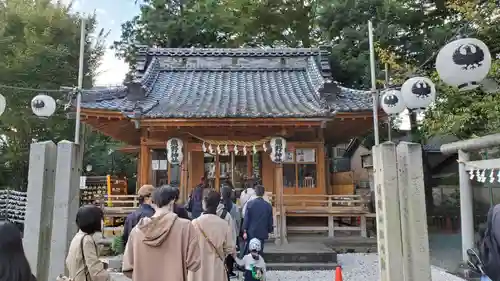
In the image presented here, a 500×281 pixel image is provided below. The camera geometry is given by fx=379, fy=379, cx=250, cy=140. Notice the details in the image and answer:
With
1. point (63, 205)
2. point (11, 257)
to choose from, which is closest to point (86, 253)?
point (11, 257)

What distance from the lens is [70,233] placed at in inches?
170

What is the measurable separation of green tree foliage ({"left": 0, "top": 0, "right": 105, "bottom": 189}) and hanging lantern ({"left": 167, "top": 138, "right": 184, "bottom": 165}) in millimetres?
8469

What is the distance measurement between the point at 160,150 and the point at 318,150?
5.21 metres

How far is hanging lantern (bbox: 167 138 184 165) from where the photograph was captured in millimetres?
11082

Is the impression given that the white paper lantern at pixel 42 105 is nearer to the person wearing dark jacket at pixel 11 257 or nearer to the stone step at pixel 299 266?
the stone step at pixel 299 266

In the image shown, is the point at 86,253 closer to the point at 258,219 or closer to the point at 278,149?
the point at 258,219

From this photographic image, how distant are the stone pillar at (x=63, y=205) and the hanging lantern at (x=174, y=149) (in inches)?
258

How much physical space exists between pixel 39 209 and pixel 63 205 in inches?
10.7

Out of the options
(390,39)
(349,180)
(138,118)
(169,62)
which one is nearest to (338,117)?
(349,180)

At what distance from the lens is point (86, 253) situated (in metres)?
2.88

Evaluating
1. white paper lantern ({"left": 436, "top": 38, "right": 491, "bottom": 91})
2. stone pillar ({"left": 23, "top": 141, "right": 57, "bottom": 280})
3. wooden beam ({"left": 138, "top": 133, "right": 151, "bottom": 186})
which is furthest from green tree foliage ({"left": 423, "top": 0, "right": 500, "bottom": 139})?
stone pillar ({"left": 23, "top": 141, "right": 57, "bottom": 280})

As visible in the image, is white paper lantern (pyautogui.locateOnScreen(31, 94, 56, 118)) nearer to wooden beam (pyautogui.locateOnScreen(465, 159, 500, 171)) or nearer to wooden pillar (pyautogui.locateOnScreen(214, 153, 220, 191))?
wooden pillar (pyautogui.locateOnScreen(214, 153, 220, 191))

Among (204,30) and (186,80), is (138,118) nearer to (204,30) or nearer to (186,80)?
(186,80)

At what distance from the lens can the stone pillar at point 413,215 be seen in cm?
371
